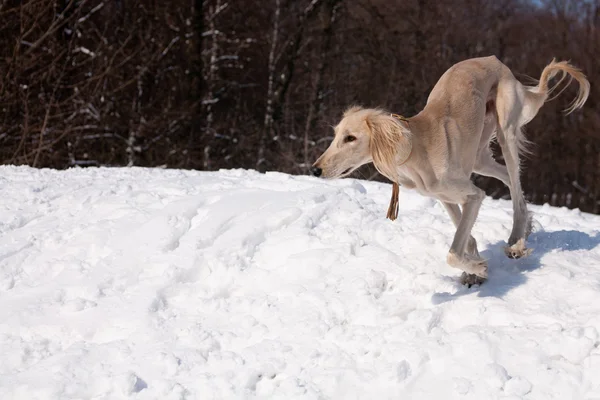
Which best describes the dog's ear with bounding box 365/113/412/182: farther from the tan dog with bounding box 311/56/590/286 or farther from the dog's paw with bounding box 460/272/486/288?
the dog's paw with bounding box 460/272/486/288

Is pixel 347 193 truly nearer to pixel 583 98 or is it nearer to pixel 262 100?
pixel 583 98

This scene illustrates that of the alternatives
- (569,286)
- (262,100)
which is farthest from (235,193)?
(262,100)

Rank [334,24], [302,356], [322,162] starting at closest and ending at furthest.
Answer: [302,356] → [322,162] → [334,24]

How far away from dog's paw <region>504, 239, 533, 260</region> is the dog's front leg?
1.50 feet

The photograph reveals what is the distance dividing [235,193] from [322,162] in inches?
74.4

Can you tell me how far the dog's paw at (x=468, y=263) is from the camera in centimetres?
439

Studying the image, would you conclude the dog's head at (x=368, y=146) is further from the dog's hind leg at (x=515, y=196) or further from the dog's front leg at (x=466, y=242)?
the dog's hind leg at (x=515, y=196)

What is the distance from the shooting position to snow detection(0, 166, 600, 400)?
147 inches

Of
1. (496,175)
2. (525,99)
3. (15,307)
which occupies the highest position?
(525,99)

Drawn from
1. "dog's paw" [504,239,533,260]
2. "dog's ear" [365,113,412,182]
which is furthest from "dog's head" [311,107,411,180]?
"dog's paw" [504,239,533,260]

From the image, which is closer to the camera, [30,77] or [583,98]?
[583,98]

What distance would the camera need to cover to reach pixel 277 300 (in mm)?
4562

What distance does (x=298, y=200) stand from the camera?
583 cm

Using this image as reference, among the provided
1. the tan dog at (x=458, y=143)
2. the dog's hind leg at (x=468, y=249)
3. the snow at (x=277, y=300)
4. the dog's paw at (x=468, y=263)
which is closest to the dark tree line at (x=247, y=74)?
the snow at (x=277, y=300)
